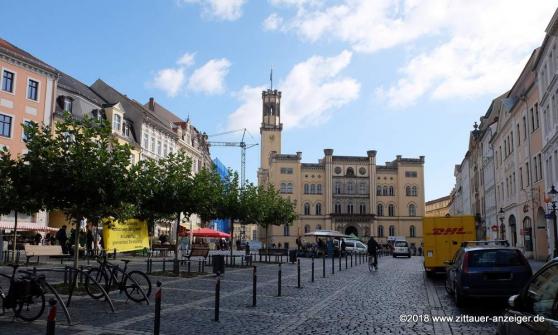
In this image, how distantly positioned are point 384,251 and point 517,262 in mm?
60572

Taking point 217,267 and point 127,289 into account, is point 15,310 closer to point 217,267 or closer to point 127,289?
point 127,289

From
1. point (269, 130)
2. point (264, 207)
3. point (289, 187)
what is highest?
point (269, 130)

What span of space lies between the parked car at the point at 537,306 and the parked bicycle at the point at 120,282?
9.23m

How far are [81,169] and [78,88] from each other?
41.6 meters

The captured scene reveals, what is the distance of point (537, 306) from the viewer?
493cm

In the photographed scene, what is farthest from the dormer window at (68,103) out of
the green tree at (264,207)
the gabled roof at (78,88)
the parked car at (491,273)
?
the parked car at (491,273)

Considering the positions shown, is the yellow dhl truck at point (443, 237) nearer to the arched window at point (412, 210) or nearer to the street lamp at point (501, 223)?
the street lamp at point (501, 223)

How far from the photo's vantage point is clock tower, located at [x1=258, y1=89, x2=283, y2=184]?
116m

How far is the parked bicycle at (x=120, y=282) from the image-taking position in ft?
42.1

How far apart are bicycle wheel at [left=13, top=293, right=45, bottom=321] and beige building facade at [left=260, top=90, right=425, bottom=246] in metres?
93.3

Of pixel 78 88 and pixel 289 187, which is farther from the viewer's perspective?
pixel 289 187

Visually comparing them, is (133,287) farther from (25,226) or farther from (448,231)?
(25,226)

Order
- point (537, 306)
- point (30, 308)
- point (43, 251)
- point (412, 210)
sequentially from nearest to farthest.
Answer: point (537, 306) < point (30, 308) < point (43, 251) < point (412, 210)

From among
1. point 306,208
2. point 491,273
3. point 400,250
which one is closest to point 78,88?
point 400,250
